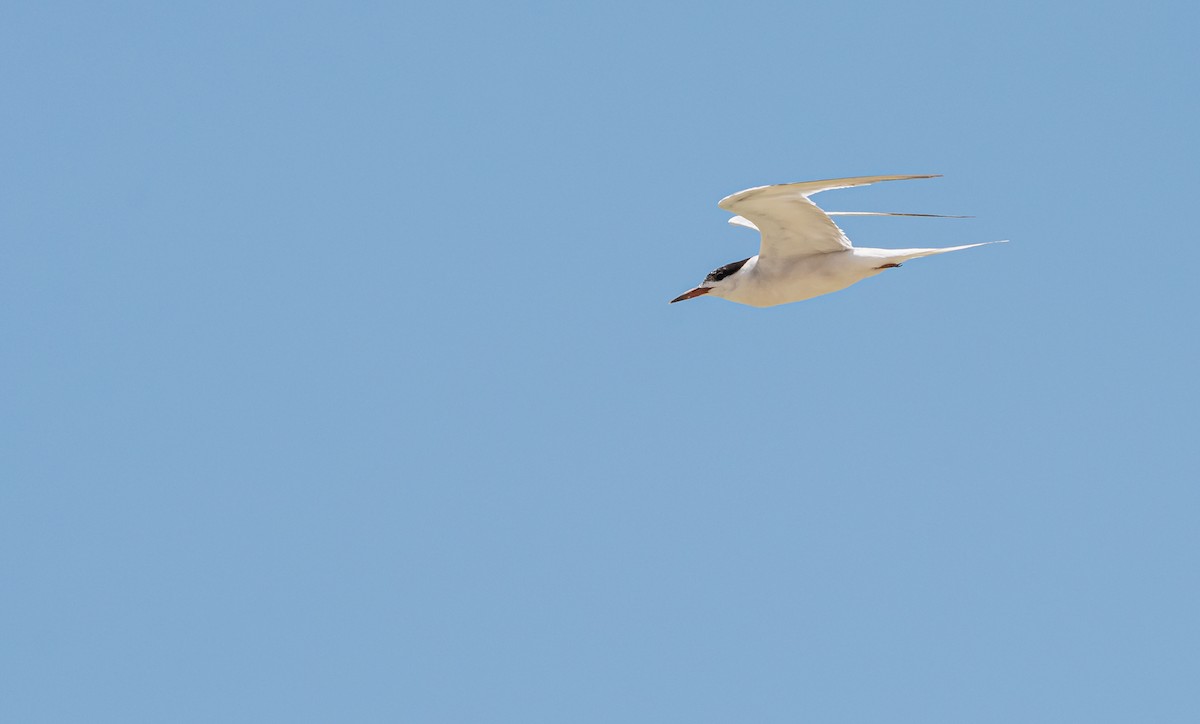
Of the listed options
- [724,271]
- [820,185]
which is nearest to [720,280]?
[724,271]

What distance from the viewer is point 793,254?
1364 cm

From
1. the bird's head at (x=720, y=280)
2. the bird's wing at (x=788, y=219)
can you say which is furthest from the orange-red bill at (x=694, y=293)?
the bird's wing at (x=788, y=219)

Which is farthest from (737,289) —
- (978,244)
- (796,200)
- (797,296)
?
(978,244)

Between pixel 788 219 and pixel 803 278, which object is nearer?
pixel 788 219

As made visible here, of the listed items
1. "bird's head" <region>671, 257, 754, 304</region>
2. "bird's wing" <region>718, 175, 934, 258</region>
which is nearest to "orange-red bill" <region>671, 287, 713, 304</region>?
"bird's head" <region>671, 257, 754, 304</region>

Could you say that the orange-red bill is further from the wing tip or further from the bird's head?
the wing tip

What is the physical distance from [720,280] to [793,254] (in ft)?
3.76

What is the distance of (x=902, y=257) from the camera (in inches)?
504

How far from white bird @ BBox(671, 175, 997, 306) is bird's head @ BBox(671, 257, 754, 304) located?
0.05 feet

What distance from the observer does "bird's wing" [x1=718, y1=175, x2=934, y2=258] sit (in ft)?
40.5

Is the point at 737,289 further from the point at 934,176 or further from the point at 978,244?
the point at 934,176

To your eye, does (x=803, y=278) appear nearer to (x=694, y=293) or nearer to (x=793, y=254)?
(x=793, y=254)

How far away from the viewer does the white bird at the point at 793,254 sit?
41.2 feet

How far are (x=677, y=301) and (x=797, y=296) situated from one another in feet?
5.76
